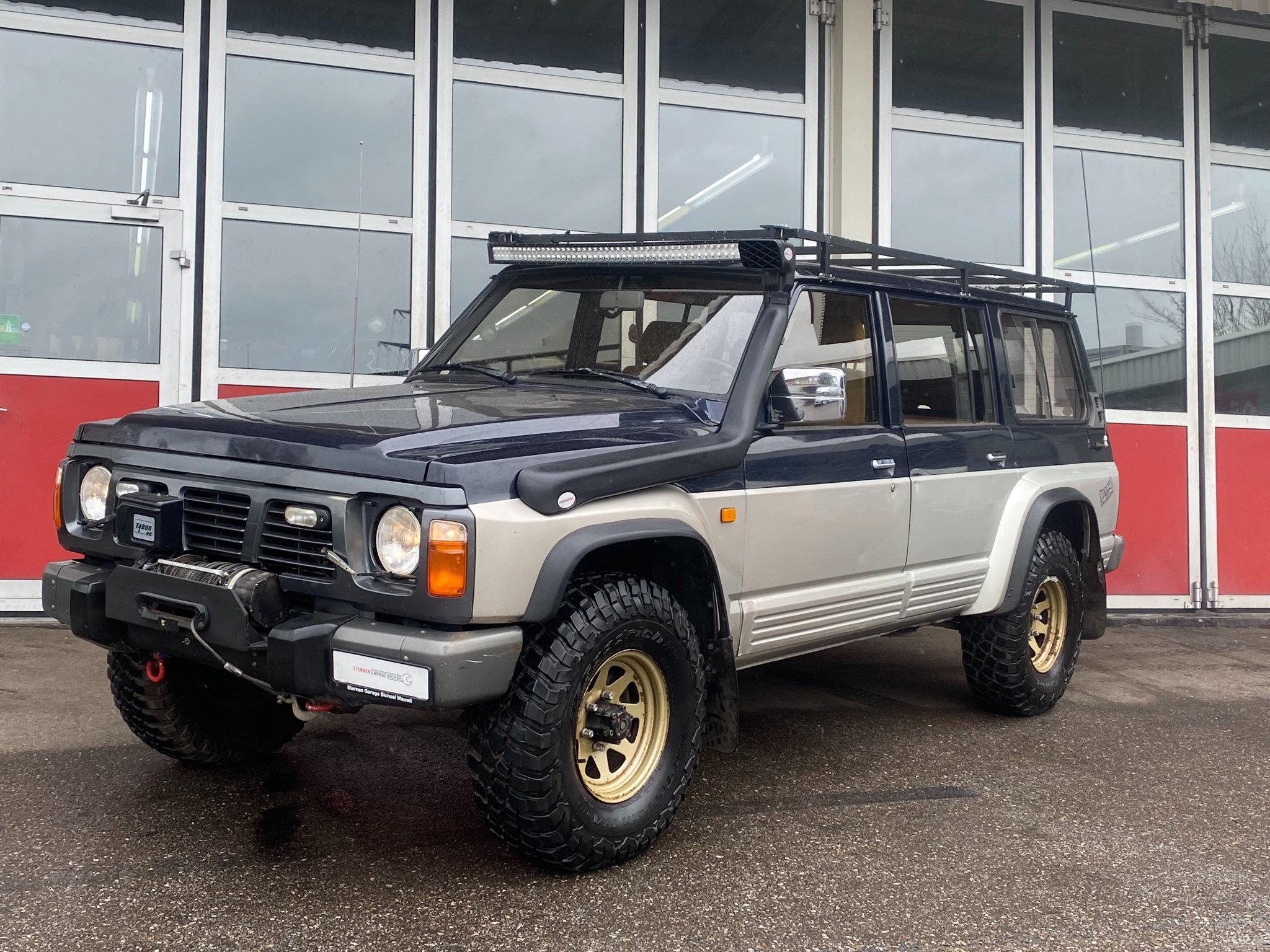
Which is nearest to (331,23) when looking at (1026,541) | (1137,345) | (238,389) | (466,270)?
(466,270)

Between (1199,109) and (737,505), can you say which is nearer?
(737,505)

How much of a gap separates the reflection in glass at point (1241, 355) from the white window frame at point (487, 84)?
4.82 meters

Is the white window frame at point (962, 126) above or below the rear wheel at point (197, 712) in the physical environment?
above

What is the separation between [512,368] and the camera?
440cm

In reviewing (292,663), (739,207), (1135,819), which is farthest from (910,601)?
(739,207)

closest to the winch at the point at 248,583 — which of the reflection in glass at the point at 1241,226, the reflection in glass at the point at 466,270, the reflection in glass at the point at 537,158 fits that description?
the reflection in glass at the point at 466,270

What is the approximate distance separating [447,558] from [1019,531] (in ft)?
10.3

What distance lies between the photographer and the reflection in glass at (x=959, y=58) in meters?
8.72

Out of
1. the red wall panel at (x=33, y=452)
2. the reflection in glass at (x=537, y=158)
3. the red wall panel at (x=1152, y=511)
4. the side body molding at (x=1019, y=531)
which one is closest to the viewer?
the side body molding at (x=1019, y=531)

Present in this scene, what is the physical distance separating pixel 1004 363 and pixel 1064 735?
5.54ft

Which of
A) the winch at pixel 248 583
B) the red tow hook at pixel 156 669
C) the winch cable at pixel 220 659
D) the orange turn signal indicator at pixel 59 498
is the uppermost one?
the orange turn signal indicator at pixel 59 498

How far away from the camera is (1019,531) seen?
5.14 m

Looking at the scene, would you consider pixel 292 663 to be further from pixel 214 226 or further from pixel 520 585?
pixel 214 226

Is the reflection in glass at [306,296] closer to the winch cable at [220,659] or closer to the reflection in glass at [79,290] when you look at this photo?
the reflection in glass at [79,290]
